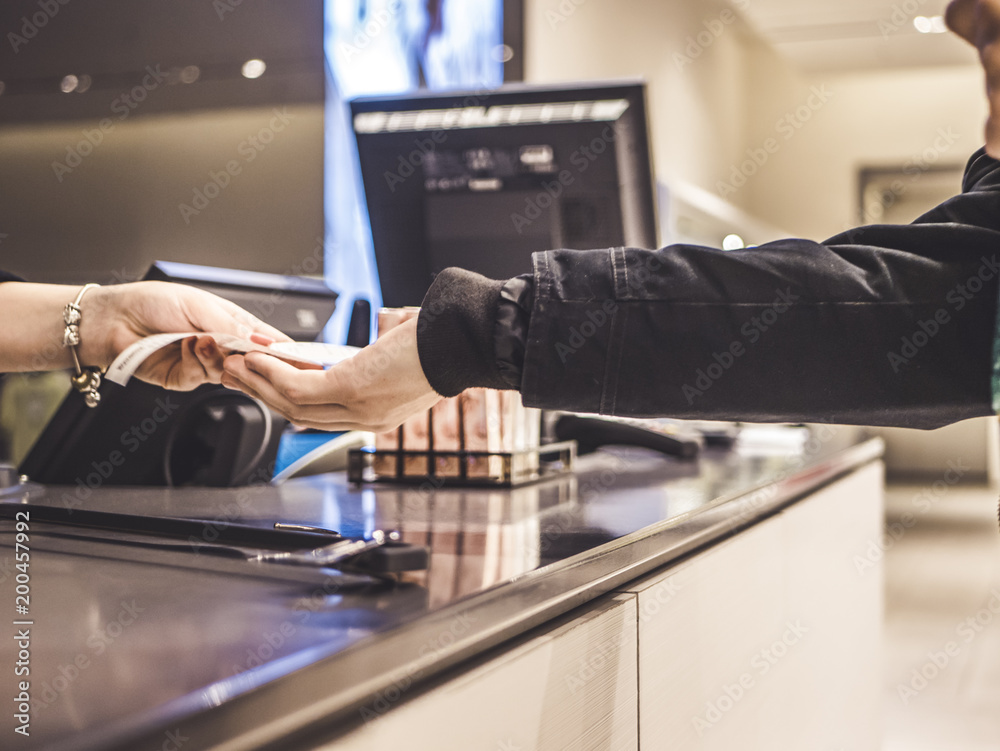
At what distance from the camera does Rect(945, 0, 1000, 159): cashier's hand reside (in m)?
0.68

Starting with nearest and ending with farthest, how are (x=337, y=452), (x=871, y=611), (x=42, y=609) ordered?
(x=42, y=609) < (x=337, y=452) < (x=871, y=611)

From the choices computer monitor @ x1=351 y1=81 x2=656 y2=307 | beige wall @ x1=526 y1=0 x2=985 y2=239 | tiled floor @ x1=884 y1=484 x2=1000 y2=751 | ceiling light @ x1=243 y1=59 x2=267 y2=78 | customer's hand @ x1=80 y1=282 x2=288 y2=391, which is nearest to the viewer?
customer's hand @ x1=80 y1=282 x2=288 y2=391

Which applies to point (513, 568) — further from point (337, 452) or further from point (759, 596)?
point (337, 452)

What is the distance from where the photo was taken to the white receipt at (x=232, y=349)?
2.84ft

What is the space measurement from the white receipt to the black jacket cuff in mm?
118

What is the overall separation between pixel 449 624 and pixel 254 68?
2.87 metres

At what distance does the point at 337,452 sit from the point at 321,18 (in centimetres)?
207

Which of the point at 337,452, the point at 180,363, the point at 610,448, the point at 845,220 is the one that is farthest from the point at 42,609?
the point at 845,220

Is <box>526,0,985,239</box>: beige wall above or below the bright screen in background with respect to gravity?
above

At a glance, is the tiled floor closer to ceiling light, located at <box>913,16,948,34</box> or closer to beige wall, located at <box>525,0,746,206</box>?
beige wall, located at <box>525,0,746,206</box>

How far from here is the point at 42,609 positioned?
0.54m

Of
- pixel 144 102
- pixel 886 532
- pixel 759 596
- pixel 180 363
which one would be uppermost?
pixel 144 102

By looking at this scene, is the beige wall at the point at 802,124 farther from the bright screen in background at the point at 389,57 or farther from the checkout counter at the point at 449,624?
the checkout counter at the point at 449,624

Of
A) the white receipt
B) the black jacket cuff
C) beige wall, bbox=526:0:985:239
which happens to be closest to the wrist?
the white receipt
